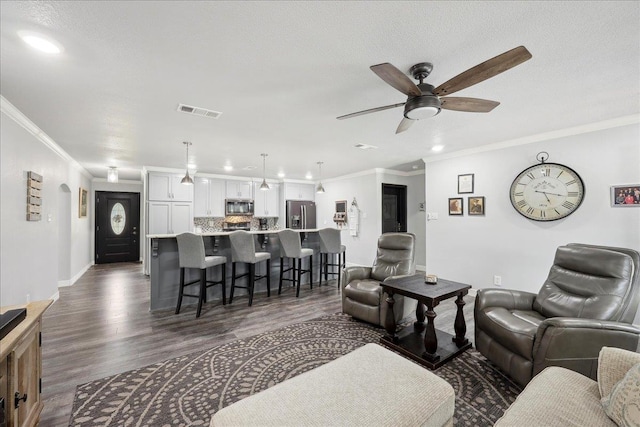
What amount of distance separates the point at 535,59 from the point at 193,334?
4071 millimetres

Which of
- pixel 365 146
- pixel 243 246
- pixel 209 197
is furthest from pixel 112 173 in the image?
pixel 365 146

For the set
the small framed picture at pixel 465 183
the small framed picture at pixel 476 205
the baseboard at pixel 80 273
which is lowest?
the baseboard at pixel 80 273

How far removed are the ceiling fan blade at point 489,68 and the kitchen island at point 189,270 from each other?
11.0ft

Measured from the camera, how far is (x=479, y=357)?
2574 mm

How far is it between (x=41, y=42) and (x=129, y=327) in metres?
2.94

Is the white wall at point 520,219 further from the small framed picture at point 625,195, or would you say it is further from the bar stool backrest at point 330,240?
the bar stool backrest at point 330,240

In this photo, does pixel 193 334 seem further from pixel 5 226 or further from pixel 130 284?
pixel 130 284

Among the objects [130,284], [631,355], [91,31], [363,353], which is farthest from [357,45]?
[130,284]

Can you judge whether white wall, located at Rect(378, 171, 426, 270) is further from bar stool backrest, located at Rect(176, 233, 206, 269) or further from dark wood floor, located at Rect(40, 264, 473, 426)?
bar stool backrest, located at Rect(176, 233, 206, 269)

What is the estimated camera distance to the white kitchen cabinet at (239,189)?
7180 mm

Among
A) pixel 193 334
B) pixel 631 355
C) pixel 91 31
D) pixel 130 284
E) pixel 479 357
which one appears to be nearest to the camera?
pixel 631 355

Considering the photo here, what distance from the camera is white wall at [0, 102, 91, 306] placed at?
272cm

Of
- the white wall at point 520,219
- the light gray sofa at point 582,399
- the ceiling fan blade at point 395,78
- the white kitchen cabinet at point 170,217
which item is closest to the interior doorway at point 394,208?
the white wall at point 520,219

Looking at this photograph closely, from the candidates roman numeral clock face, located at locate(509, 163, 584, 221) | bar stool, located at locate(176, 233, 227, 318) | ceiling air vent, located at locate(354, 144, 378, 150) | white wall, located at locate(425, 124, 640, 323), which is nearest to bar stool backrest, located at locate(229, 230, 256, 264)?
bar stool, located at locate(176, 233, 227, 318)
